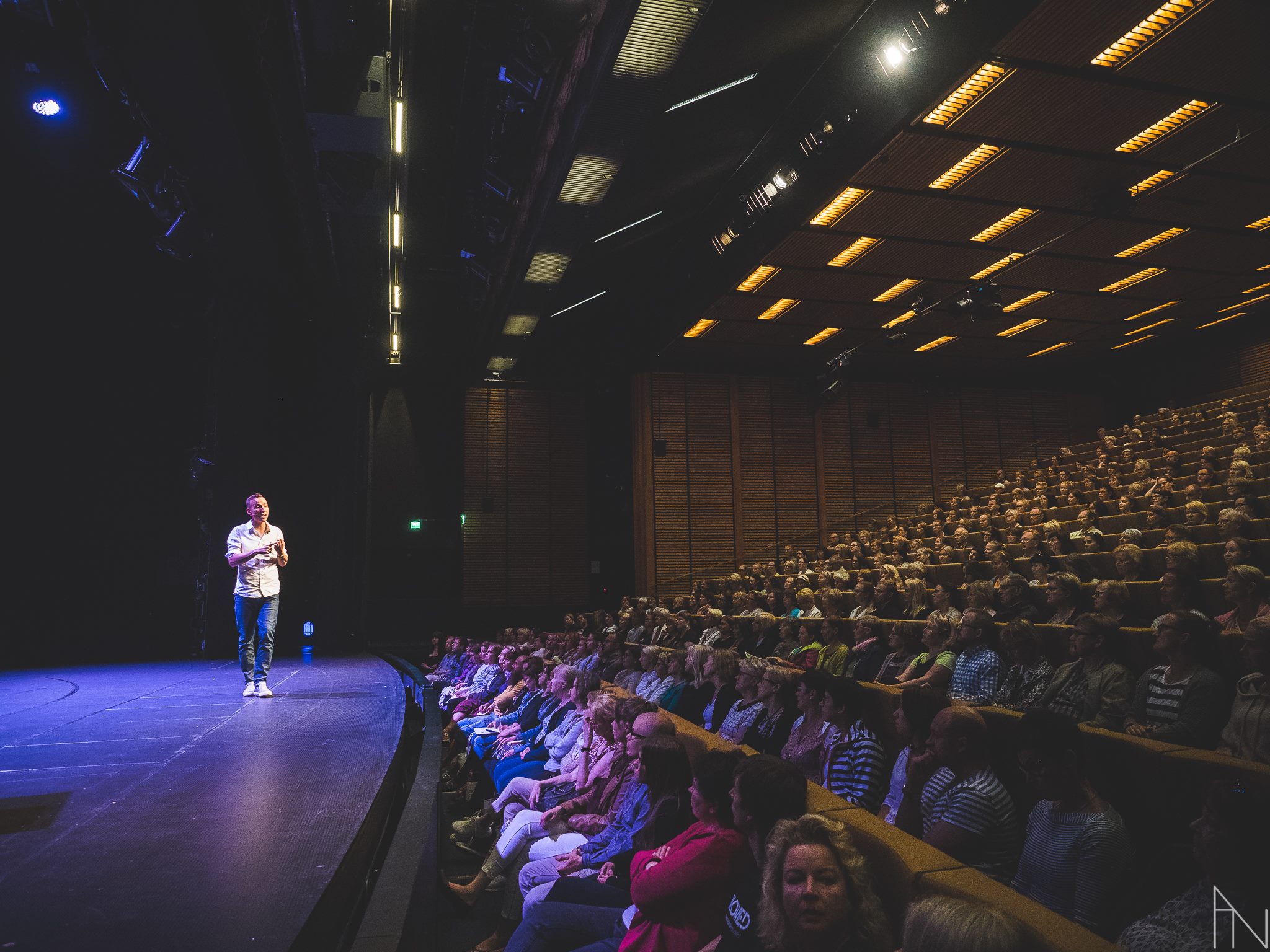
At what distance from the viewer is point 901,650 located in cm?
394

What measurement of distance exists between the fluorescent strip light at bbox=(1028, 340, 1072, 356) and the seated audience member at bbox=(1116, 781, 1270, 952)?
10.7 m

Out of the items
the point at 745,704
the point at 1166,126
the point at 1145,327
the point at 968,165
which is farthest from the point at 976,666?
the point at 1145,327

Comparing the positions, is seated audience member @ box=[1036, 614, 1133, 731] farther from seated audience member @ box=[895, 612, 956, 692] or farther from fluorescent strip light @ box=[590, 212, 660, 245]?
fluorescent strip light @ box=[590, 212, 660, 245]

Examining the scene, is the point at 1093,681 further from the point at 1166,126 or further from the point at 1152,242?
the point at 1152,242

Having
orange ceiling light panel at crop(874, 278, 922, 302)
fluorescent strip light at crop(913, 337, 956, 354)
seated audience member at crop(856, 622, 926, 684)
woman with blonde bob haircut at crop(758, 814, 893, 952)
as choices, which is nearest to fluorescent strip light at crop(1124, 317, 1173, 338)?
fluorescent strip light at crop(913, 337, 956, 354)

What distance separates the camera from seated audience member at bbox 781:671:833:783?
98.9 inches

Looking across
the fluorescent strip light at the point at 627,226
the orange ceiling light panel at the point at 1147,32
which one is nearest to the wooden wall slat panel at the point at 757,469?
the fluorescent strip light at the point at 627,226

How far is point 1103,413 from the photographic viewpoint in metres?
12.5

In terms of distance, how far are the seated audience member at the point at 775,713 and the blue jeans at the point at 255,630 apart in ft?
8.92

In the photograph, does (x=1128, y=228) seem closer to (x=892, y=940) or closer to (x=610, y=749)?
(x=610, y=749)

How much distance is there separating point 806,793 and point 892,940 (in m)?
0.44

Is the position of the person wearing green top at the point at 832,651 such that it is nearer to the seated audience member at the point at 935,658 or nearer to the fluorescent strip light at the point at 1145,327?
the seated audience member at the point at 935,658

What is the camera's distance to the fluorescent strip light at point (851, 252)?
7.25 m

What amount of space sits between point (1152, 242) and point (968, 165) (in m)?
2.79
